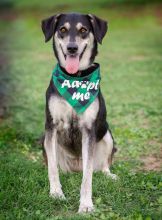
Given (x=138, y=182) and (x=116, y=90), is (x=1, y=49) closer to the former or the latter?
(x=116, y=90)

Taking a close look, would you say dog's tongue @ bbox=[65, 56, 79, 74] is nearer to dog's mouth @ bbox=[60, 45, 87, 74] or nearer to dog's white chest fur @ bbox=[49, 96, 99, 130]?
dog's mouth @ bbox=[60, 45, 87, 74]

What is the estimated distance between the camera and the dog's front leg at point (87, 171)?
586 cm

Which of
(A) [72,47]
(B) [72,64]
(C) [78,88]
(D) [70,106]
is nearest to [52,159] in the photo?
(D) [70,106]

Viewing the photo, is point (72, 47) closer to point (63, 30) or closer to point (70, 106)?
point (63, 30)

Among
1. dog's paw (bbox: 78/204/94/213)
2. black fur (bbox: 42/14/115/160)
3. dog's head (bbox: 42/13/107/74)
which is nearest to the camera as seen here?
dog's paw (bbox: 78/204/94/213)

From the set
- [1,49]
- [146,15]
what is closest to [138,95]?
[1,49]

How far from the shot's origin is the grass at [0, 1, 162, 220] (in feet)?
19.2

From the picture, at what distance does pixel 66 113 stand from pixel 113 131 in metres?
3.69

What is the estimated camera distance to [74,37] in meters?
5.94

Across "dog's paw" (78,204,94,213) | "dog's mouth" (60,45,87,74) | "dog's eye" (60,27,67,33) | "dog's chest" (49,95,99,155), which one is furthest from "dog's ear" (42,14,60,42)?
"dog's paw" (78,204,94,213)

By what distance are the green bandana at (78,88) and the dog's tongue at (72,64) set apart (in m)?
0.17

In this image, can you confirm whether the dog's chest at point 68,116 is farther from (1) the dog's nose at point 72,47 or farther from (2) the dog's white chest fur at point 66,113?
(1) the dog's nose at point 72,47

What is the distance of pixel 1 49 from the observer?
22641 mm

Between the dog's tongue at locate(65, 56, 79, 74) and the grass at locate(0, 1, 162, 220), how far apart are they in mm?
1347
